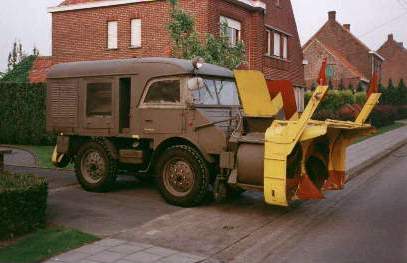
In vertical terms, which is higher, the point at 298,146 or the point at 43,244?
the point at 298,146

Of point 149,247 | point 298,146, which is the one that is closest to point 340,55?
point 298,146

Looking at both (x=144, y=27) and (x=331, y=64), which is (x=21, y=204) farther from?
(x=331, y=64)

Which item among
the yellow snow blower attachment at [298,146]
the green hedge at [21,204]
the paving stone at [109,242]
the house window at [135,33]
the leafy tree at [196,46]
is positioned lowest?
the paving stone at [109,242]

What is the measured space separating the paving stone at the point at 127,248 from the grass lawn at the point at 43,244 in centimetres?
48

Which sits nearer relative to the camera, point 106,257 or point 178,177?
point 106,257

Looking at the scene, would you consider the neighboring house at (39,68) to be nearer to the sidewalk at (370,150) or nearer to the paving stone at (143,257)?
the sidewalk at (370,150)

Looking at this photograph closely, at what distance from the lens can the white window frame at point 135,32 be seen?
2208cm

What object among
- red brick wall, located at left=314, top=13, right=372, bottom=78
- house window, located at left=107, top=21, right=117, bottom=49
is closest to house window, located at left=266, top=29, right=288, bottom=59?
house window, located at left=107, top=21, right=117, bottom=49

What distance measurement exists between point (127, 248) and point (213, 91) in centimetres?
419

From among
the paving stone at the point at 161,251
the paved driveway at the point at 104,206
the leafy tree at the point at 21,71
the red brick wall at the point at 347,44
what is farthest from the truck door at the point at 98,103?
the red brick wall at the point at 347,44

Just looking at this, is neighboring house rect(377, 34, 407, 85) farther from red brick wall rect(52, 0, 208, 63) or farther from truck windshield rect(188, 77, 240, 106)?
truck windshield rect(188, 77, 240, 106)

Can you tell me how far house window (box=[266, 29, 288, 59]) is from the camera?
25.2m

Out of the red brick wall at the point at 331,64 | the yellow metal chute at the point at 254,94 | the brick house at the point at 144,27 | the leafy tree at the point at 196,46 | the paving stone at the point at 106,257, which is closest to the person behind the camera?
the paving stone at the point at 106,257

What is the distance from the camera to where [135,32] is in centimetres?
2220
